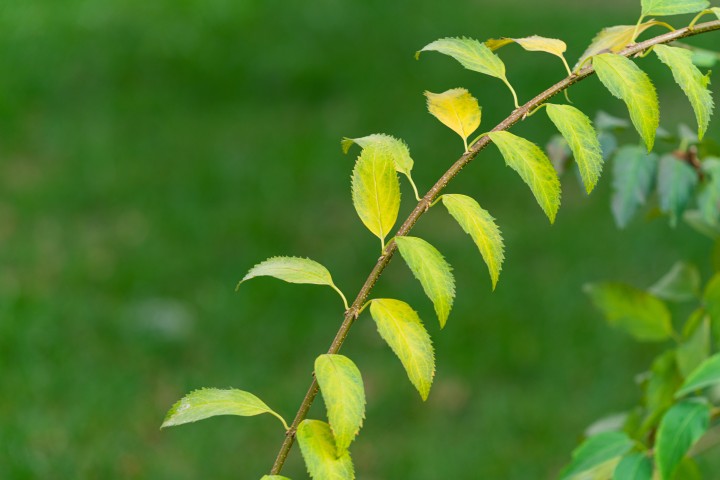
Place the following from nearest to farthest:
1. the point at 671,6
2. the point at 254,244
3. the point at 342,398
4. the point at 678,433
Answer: the point at 342,398
the point at 671,6
the point at 678,433
the point at 254,244

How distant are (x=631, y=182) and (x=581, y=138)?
23.0 inches

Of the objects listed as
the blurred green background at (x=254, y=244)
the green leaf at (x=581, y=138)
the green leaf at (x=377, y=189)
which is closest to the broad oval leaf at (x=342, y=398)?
the green leaf at (x=377, y=189)

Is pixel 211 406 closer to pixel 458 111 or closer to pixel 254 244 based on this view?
pixel 458 111

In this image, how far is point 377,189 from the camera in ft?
2.87

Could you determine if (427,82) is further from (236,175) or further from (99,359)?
(99,359)

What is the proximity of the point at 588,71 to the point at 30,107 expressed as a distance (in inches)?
174

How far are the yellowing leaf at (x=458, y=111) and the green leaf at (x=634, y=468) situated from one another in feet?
1.39

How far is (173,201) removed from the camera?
4.20m

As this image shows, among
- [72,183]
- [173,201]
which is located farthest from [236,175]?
[72,183]

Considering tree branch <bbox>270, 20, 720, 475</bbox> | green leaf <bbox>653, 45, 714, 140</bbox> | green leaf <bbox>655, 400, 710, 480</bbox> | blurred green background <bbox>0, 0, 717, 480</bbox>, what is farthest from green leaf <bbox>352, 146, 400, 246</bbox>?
blurred green background <bbox>0, 0, 717, 480</bbox>

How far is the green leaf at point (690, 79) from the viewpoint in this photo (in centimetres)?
85

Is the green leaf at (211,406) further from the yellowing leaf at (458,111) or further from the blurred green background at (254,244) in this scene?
the blurred green background at (254,244)

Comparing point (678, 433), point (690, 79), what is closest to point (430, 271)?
point (690, 79)

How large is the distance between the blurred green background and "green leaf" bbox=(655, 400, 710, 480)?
5.68 feet
